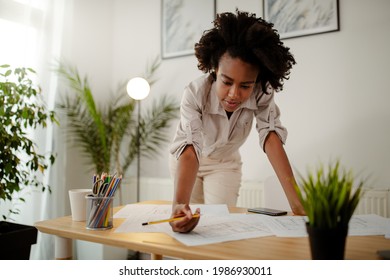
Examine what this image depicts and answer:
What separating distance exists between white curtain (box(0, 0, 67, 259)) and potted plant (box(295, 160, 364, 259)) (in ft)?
7.05

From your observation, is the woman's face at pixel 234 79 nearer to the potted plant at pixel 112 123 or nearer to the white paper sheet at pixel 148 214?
the white paper sheet at pixel 148 214

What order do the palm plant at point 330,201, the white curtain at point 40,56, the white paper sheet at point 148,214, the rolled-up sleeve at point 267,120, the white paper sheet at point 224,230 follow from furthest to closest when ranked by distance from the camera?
the white curtain at point 40,56
the rolled-up sleeve at point 267,120
the white paper sheet at point 148,214
the white paper sheet at point 224,230
the palm plant at point 330,201

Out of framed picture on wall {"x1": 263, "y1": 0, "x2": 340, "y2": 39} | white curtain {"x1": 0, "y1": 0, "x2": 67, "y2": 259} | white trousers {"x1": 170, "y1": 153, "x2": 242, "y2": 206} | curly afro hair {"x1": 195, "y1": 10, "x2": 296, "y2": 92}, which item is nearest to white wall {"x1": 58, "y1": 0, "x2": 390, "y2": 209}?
framed picture on wall {"x1": 263, "y1": 0, "x2": 340, "y2": 39}

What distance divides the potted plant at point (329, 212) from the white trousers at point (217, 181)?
1030 millimetres

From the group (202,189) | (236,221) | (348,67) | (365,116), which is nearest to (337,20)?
(348,67)

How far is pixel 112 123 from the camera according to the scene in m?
3.20

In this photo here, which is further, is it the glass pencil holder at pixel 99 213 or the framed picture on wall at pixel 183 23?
the framed picture on wall at pixel 183 23

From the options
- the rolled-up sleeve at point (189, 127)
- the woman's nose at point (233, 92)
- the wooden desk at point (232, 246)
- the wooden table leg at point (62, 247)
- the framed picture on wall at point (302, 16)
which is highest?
the framed picture on wall at point (302, 16)

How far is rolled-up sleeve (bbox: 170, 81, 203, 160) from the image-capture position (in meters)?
1.36

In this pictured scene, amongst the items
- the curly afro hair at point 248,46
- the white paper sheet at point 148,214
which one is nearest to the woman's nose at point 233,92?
the curly afro hair at point 248,46

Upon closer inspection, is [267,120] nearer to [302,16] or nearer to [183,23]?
[302,16]

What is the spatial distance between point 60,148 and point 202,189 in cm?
148

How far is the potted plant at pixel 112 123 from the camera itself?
2.91m
